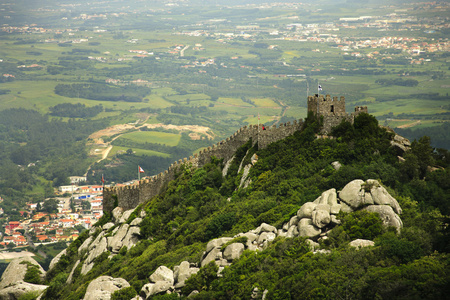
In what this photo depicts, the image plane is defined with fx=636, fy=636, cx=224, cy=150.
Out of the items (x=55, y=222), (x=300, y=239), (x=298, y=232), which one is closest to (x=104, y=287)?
(x=298, y=232)

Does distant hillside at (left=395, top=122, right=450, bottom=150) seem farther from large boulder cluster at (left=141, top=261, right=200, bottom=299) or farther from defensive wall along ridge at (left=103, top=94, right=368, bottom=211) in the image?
large boulder cluster at (left=141, top=261, right=200, bottom=299)

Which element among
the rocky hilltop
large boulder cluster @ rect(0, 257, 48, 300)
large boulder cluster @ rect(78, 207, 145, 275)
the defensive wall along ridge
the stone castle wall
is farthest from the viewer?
large boulder cluster @ rect(0, 257, 48, 300)

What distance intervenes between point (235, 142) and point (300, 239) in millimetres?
23799

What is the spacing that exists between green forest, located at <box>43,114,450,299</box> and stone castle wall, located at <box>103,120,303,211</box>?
44.1 inches

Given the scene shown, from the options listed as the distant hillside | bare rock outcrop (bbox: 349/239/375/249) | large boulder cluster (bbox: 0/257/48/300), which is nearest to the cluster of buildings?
large boulder cluster (bbox: 0/257/48/300)

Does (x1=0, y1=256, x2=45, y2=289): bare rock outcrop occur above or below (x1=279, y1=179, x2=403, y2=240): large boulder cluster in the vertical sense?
below

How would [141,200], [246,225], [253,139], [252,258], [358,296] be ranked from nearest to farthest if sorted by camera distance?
[358,296] < [252,258] < [246,225] < [253,139] < [141,200]

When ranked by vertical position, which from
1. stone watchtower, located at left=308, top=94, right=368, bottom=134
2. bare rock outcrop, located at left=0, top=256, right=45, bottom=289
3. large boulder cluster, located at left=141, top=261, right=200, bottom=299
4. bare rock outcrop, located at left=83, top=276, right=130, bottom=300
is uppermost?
stone watchtower, located at left=308, top=94, right=368, bottom=134

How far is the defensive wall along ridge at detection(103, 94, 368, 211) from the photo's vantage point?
55.7 metres

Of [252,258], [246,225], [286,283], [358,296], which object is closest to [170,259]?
[246,225]

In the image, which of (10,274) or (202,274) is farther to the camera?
(10,274)

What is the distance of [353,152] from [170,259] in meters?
17.3

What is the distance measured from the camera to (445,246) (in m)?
38.4

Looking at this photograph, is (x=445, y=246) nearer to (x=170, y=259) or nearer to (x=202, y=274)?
(x=202, y=274)
